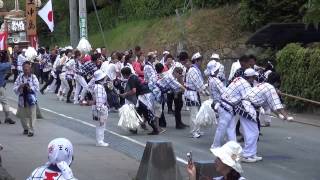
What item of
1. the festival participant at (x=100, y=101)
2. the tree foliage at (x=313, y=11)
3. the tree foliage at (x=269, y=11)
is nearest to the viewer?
the tree foliage at (x=313, y=11)

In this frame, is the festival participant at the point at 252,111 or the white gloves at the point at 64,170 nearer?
the white gloves at the point at 64,170

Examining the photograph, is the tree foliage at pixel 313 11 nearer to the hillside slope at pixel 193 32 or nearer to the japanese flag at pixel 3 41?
the japanese flag at pixel 3 41

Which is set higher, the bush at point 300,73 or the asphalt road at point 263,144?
the bush at point 300,73

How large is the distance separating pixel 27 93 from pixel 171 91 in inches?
144

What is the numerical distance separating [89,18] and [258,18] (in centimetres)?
2227

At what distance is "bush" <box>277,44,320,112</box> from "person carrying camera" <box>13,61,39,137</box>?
28.0 ft

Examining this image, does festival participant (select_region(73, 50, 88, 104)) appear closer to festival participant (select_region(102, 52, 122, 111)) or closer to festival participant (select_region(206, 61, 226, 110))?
festival participant (select_region(102, 52, 122, 111))

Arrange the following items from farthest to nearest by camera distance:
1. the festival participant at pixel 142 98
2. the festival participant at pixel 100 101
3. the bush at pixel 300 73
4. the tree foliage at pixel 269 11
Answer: the tree foliage at pixel 269 11, the bush at pixel 300 73, the festival participant at pixel 142 98, the festival participant at pixel 100 101

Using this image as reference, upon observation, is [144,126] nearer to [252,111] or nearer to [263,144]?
[263,144]

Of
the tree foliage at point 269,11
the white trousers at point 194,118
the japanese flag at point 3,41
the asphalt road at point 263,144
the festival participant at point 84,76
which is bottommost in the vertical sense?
the asphalt road at point 263,144

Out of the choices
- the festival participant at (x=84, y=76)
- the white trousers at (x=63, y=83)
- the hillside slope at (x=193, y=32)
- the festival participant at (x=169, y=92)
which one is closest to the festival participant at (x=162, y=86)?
the festival participant at (x=169, y=92)

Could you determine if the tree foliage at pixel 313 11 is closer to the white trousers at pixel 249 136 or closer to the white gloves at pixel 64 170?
the white trousers at pixel 249 136

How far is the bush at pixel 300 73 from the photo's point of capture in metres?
19.6

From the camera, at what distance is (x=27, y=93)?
48.9 feet
